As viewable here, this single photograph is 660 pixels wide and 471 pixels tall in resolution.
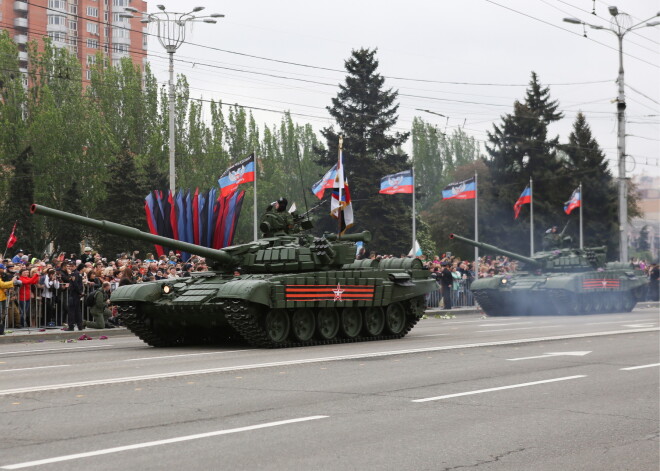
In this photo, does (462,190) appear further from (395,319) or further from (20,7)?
(20,7)

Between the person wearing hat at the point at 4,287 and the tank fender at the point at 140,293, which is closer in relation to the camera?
the tank fender at the point at 140,293

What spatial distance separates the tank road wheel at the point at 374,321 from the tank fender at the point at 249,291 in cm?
345

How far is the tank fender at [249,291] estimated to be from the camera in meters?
17.3

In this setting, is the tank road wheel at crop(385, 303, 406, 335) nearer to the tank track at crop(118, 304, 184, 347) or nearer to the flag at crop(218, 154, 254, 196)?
the tank track at crop(118, 304, 184, 347)

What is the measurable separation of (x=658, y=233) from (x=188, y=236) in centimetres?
9669

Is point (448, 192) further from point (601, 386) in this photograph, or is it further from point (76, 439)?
point (76, 439)

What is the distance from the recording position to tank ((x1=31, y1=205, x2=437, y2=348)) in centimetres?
1781

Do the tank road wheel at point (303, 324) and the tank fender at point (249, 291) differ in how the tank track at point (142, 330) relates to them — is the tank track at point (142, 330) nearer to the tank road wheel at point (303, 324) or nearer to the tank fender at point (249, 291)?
the tank fender at point (249, 291)

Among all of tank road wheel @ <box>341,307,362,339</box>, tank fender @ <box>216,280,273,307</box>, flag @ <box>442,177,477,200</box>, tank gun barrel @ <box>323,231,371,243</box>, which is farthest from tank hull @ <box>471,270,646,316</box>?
tank fender @ <box>216,280,273,307</box>

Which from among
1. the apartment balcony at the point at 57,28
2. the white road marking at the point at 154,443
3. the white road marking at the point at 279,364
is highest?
the apartment balcony at the point at 57,28

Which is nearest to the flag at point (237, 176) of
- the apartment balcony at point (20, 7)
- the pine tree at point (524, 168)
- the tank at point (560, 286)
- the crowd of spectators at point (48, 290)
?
the tank at point (560, 286)

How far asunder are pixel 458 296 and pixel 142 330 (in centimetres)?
1937

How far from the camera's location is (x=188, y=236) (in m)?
37.7

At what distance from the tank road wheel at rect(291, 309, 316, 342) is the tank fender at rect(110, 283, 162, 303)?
8.20ft
